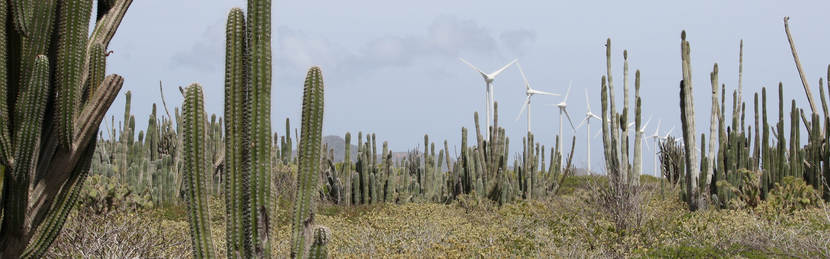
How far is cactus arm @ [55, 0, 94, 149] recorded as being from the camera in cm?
487

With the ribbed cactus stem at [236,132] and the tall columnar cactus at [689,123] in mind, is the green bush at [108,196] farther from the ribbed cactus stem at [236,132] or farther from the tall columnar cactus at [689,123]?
the tall columnar cactus at [689,123]

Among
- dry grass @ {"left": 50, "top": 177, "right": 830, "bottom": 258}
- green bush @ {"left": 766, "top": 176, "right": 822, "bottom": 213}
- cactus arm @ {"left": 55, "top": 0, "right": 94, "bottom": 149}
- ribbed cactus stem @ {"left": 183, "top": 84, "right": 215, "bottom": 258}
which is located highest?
cactus arm @ {"left": 55, "top": 0, "right": 94, "bottom": 149}

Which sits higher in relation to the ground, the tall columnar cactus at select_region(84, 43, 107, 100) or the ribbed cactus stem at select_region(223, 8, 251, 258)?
the tall columnar cactus at select_region(84, 43, 107, 100)

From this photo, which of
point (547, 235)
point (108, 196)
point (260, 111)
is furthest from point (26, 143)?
point (108, 196)

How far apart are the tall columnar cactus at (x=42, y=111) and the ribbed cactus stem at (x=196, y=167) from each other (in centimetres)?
107

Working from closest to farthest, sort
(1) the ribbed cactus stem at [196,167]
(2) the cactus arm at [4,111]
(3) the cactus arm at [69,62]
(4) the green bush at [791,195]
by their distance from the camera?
(1) the ribbed cactus stem at [196,167], (2) the cactus arm at [4,111], (3) the cactus arm at [69,62], (4) the green bush at [791,195]

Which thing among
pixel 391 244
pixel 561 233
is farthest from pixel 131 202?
pixel 561 233

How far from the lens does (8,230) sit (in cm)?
495

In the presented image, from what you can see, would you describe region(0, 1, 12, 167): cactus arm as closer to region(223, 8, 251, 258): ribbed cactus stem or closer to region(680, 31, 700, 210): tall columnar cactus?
region(223, 8, 251, 258): ribbed cactus stem

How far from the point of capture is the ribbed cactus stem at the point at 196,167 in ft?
14.3

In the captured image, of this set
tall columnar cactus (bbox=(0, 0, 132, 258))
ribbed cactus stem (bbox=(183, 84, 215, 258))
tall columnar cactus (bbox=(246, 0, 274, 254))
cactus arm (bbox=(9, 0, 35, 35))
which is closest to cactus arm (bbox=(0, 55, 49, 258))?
tall columnar cactus (bbox=(0, 0, 132, 258))

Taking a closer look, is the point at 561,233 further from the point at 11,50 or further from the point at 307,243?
the point at 11,50

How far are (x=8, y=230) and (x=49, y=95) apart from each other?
3.09 feet

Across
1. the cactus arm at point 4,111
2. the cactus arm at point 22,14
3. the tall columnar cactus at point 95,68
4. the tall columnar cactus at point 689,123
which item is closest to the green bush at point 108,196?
the tall columnar cactus at point 95,68
